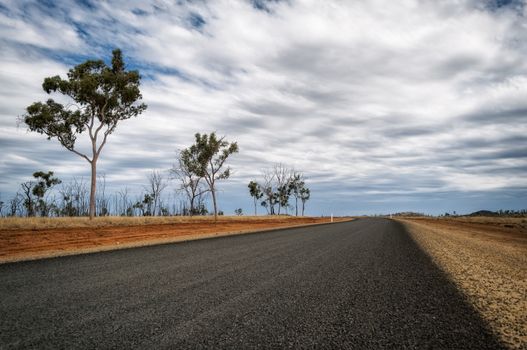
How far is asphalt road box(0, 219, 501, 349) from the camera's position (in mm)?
3232

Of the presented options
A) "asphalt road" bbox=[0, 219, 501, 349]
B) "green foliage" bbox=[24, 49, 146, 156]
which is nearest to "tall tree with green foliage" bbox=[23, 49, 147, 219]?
"green foliage" bbox=[24, 49, 146, 156]

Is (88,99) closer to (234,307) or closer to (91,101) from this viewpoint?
(91,101)

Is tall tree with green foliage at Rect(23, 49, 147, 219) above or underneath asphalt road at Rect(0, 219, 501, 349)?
above

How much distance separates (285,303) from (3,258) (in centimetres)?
870

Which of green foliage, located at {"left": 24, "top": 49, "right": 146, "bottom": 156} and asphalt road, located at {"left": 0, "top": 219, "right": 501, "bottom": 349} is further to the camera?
green foliage, located at {"left": 24, "top": 49, "right": 146, "bottom": 156}

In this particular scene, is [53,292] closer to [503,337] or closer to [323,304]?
[323,304]

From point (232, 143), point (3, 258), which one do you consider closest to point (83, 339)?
point (3, 258)

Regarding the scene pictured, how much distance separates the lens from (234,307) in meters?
4.26

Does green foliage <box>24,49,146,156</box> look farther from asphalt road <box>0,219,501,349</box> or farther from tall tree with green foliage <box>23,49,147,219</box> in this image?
asphalt road <box>0,219,501,349</box>

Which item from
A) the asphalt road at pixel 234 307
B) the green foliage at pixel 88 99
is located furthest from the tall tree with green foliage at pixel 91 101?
the asphalt road at pixel 234 307

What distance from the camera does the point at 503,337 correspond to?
340 centimetres

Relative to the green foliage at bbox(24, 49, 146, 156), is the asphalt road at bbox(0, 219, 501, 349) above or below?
below

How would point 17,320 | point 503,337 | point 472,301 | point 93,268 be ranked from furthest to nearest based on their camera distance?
1. point 93,268
2. point 472,301
3. point 17,320
4. point 503,337

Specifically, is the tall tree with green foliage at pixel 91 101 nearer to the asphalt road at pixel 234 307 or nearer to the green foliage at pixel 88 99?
the green foliage at pixel 88 99
